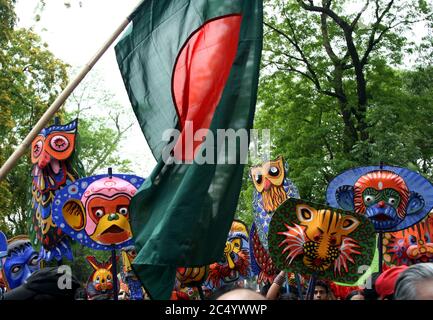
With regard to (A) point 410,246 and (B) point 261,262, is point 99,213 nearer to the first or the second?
(B) point 261,262

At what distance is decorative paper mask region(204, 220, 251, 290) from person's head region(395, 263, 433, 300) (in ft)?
22.9

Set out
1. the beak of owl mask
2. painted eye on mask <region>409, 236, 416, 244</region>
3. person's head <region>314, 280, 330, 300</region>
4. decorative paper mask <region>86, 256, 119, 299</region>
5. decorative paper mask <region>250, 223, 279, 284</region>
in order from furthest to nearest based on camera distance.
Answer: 1. decorative paper mask <region>86, 256, 119, 299</region>
2. painted eye on mask <region>409, 236, 416, 244</region>
3. decorative paper mask <region>250, 223, 279, 284</region>
4. the beak of owl mask
5. person's head <region>314, 280, 330, 300</region>

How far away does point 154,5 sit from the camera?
5.66m

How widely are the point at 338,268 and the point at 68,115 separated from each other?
3639 cm

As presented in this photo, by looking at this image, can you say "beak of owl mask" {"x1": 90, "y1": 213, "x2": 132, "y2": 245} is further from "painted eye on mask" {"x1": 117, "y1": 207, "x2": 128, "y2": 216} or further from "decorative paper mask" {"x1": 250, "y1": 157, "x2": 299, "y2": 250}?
"decorative paper mask" {"x1": 250, "y1": 157, "x2": 299, "y2": 250}

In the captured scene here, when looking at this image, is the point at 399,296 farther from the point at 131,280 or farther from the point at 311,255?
the point at 131,280

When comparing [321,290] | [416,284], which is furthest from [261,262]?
[416,284]

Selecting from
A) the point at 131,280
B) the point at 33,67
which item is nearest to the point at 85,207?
the point at 131,280

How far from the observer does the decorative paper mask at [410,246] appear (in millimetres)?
9852

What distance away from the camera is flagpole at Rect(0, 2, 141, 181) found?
15.5 ft

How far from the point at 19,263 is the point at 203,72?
17.7 ft

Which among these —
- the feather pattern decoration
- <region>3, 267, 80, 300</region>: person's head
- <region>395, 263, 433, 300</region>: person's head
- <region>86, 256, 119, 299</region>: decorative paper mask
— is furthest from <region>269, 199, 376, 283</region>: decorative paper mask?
<region>86, 256, 119, 299</region>: decorative paper mask

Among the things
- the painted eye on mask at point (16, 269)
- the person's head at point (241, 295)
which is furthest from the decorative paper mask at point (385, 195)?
the person's head at point (241, 295)

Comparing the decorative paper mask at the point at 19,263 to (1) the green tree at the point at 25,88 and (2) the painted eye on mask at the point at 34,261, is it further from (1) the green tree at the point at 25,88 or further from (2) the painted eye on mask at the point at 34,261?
(1) the green tree at the point at 25,88
